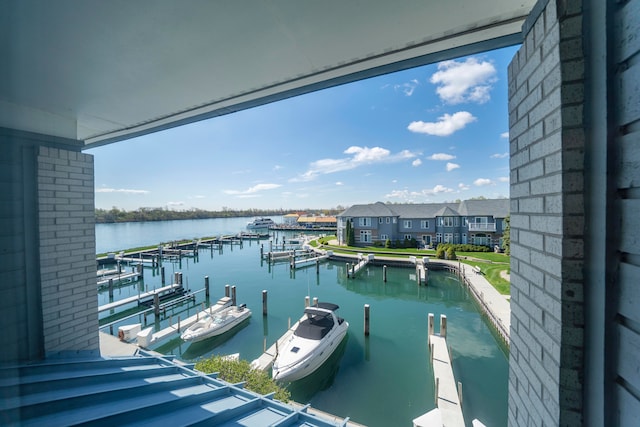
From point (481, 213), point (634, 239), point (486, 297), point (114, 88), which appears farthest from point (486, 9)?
point (481, 213)

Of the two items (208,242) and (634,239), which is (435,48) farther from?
(208,242)

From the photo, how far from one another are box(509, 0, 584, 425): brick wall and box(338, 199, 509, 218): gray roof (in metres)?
24.6

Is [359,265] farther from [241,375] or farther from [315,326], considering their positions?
[241,375]

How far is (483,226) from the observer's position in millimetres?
22172

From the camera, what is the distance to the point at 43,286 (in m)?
2.57

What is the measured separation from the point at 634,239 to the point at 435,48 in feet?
5.74

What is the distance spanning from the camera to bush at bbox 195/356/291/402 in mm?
4828

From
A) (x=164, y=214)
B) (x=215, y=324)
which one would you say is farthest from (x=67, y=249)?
(x=164, y=214)

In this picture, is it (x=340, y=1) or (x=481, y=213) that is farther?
(x=481, y=213)

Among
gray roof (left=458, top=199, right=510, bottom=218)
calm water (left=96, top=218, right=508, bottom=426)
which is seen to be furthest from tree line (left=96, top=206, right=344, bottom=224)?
gray roof (left=458, top=199, right=510, bottom=218)

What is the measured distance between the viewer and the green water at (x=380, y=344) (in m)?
5.93

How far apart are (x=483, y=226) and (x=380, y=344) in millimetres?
19116

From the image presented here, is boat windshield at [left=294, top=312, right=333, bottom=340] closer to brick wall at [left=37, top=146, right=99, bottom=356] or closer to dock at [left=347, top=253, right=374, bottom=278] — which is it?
brick wall at [left=37, top=146, right=99, bottom=356]

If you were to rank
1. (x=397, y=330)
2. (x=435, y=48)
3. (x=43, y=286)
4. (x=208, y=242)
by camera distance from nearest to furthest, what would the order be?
(x=435, y=48)
(x=43, y=286)
(x=397, y=330)
(x=208, y=242)
